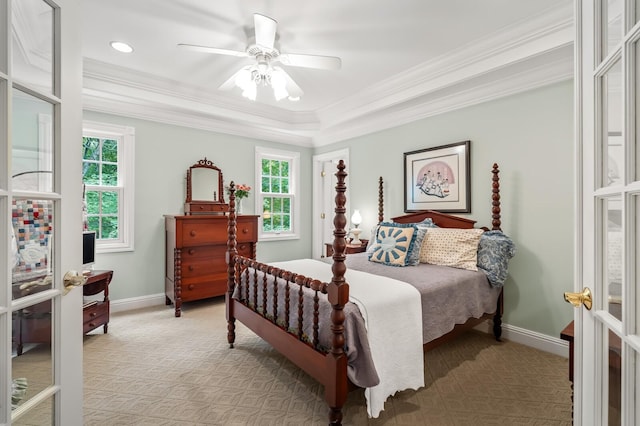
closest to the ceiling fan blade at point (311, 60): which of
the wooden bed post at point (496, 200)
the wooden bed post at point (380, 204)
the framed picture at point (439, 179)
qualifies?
the framed picture at point (439, 179)

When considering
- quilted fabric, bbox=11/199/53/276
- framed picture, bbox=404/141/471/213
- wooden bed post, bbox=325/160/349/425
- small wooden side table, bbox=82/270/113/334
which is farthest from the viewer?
framed picture, bbox=404/141/471/213

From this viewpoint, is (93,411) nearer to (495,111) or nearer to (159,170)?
(159,170)

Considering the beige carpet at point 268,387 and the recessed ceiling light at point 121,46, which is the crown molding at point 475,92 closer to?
the beige carpet at point 268,387

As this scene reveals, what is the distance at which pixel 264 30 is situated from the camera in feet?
7.47

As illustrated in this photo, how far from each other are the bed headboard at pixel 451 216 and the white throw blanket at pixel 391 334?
1468mm

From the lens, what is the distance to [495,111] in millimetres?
3109

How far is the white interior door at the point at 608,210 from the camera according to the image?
756 mm

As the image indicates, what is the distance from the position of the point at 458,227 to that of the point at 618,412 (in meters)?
2.58

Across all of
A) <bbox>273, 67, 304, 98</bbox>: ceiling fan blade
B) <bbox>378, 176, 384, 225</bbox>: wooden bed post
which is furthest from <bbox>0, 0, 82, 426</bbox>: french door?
<bbox>378, 176, 384, 225</bbox>: wooden bed post

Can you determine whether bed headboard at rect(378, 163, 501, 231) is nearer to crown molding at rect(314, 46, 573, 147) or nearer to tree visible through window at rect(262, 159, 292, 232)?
crown molding at rect(314, 46, 573, 147)

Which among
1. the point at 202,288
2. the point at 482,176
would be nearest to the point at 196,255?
the point at 202,288

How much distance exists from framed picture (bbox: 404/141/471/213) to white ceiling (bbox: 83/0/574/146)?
0.50 meters

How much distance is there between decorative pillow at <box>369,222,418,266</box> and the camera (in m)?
2.90

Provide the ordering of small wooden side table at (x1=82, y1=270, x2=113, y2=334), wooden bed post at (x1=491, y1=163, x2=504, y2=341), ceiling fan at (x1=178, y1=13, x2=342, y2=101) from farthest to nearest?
wooden bed post at (x1=491, y1=163, x2=504, y2=341) → small wooden side table at (x1=82, y1=270, x2=113, y2=334) → ceiling fan at (x1=178, y1=13, x2=342, y2=101)
